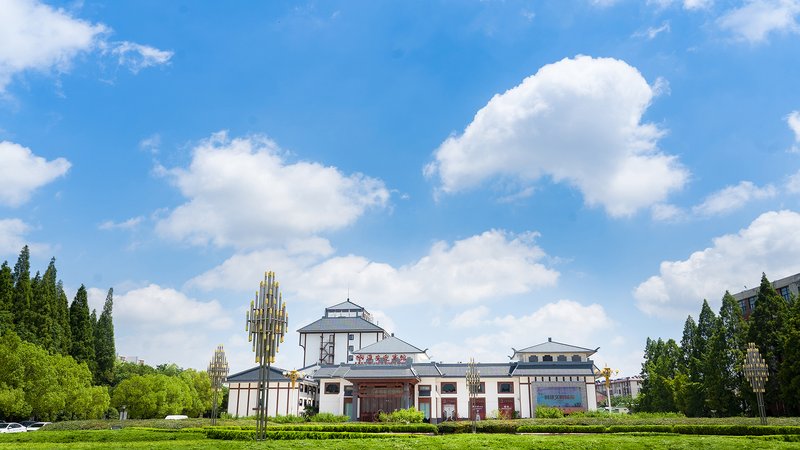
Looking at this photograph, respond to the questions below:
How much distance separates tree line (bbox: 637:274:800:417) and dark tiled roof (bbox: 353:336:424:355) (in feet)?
67.2

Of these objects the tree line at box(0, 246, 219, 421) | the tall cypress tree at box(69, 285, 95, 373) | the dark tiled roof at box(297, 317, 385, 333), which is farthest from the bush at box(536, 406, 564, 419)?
the tall cypress tree at box(69, 285, 95, 373)

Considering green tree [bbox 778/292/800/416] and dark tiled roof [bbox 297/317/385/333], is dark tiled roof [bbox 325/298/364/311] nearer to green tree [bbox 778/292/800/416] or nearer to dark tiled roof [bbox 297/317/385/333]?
dark tiled roof [bbox 297/317/385/333]

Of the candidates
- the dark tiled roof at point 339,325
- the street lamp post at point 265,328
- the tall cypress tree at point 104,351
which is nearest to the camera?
the street lamp post at point 265,328

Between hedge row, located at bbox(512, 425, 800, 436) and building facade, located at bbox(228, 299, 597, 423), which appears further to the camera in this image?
building facade, located at bbox(228, 299, 597, 423)

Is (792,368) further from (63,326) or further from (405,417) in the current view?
(63,326)

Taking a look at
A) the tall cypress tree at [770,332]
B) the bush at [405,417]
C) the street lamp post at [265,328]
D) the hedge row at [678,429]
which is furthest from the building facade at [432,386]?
the street lamp post at [265,328]

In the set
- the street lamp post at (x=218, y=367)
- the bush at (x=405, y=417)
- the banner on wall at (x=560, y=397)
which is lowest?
the bush at (x=405, y=417)

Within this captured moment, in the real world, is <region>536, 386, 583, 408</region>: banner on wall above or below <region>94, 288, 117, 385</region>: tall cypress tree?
below

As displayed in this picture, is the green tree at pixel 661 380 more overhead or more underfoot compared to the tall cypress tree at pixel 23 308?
more underfoot

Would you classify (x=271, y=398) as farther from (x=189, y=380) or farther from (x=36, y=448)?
(x=36, y=448)

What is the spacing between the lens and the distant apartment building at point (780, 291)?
43.9 meters

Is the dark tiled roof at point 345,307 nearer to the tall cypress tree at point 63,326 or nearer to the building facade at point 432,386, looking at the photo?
the building facade at point 432,386

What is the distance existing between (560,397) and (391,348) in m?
14.2

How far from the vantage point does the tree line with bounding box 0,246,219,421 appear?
111 ft
